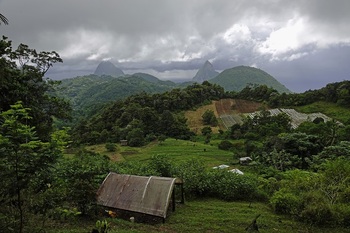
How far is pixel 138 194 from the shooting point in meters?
12.8

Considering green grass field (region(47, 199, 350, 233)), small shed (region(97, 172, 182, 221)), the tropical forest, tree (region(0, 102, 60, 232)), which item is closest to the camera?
tree (region(0, 102, 60, 232))

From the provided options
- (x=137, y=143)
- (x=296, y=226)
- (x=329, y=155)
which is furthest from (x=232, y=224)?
(x=137, y=143)

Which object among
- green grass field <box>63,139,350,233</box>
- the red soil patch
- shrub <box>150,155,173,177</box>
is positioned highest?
the red soil patch

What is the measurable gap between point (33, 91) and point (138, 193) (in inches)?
397

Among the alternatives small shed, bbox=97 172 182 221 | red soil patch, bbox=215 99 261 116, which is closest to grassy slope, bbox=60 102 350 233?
small shed, bbox=97 172 182 221

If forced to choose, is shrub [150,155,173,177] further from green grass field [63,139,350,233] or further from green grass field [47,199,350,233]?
green grass field [47,199,350,233]

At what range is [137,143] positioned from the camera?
5975 centimetres

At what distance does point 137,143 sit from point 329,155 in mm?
36979

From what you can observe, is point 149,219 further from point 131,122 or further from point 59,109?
point 131,122

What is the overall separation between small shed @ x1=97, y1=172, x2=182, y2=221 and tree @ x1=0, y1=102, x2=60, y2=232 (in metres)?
6.19

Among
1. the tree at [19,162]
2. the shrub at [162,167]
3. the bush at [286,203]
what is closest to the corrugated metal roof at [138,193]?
the shrub at [162,167]

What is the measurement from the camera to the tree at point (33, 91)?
607 inches

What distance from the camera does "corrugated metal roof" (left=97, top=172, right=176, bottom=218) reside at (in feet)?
40.1

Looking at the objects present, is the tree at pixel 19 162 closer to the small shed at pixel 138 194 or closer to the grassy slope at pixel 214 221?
the grassy slope at pixel 214 221
